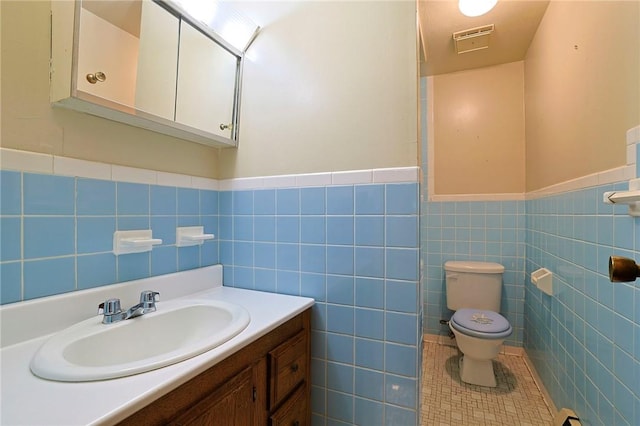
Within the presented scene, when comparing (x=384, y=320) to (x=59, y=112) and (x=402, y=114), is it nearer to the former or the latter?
(x=402, y=114)

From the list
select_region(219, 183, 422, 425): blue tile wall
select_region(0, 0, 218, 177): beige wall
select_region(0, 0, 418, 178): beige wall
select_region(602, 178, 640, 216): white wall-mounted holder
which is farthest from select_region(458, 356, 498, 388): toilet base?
select_region(0, 0, 218, 177): beige wall

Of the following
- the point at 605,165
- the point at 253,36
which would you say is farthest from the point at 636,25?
the point at 253,36

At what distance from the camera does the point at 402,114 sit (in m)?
1.03

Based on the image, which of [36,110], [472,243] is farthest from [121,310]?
[472,243]

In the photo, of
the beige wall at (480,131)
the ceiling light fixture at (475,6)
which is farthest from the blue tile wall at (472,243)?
the ceiling light fixture at (475,6)

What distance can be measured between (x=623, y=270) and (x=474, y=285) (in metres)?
1.61

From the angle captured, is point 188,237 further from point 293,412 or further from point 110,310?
point 293,412

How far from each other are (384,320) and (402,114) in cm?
77

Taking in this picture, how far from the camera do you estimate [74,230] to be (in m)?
0.85

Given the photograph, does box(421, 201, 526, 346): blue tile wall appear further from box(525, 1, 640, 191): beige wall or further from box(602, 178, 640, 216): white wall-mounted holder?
box(602, 178, 640, 216): white wall-mounted holder

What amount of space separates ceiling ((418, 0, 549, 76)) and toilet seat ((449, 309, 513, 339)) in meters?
1.88

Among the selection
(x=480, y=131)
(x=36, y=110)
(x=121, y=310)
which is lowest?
(x=121, y=310)

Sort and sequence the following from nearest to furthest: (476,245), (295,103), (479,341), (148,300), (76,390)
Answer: (76,390)
(148,300)
(295,103)
(479,341)
(476,245)

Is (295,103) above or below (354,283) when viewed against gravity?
above
